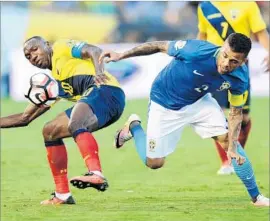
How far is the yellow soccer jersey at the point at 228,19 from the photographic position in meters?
12.4

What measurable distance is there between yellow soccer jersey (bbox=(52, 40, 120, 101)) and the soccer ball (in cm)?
34

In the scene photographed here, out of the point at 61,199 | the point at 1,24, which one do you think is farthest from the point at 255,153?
the point at 1,24

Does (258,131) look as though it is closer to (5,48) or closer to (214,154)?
(214,154)

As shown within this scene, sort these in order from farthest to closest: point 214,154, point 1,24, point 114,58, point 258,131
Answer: point 1,24 < point 258,131 < point 214,154 < point 114,58

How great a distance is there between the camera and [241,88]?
9.31 m

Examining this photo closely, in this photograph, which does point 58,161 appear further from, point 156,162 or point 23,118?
point 156,162

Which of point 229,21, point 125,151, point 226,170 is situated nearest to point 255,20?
point 229,21

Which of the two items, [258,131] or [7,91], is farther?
[7,91]

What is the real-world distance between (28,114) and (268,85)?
15.9 metres

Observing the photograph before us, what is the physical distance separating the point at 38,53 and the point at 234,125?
6.87 feet

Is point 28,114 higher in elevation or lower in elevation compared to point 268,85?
higher

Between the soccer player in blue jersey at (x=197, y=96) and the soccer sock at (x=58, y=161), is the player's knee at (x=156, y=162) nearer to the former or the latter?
the soccer player in blue jersey at (x=197, y=96)

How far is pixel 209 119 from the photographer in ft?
32.2

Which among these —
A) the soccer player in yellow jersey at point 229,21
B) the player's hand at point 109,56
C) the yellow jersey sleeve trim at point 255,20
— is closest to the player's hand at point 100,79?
the player's hand at point 109,56
